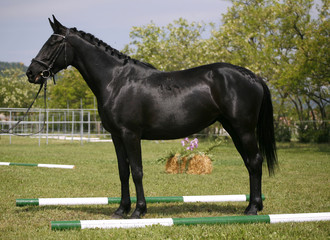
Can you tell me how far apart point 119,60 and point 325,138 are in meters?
22.6

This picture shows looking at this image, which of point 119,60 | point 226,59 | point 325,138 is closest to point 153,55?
point 226,59

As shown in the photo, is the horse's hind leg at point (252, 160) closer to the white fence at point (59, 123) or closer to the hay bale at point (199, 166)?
the hay bale at point (199, 166)

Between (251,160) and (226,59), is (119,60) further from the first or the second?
(226,59)

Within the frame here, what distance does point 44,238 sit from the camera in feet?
14.0

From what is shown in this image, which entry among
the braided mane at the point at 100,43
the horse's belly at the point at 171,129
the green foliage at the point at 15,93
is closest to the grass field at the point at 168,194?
the horse's belly at the point at 171,129

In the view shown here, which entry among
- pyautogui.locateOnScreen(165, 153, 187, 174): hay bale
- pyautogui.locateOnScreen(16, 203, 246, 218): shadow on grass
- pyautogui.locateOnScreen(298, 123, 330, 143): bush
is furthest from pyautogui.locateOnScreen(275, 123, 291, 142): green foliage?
pyautogui.locateOnScreen(16, 203, 246, 218): shadow on grass

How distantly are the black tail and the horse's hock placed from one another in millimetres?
5064

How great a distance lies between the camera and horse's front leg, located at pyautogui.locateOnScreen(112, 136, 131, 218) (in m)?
5.39

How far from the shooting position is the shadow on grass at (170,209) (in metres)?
5.73

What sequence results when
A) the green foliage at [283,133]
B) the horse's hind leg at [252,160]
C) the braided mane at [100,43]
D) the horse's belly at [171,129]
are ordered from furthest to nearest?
the green foliage at [283,133]
the braided mane at [100,43]
the horse's hind leg at [252,160]
the horse's belly at [171,129]

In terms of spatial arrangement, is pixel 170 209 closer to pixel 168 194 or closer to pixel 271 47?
pixel 168 194

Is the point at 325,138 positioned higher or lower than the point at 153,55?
lower

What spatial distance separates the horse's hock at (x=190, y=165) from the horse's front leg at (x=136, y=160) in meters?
5.65

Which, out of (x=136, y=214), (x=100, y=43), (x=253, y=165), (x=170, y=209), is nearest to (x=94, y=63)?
(x=100, y=43)
